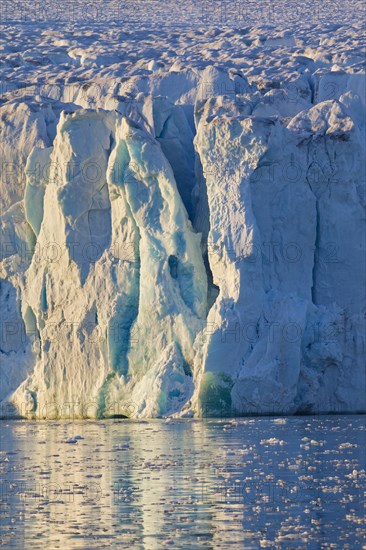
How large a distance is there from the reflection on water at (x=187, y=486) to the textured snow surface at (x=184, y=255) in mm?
1300

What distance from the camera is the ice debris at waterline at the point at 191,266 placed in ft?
73.3

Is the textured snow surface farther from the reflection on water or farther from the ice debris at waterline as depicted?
the reflection on water

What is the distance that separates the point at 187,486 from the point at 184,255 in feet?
27.5

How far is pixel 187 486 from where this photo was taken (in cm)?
1487

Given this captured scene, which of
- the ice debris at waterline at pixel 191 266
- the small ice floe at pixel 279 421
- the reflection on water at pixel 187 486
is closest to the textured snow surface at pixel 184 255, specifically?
the ice debris at waterline at pixel 191 266

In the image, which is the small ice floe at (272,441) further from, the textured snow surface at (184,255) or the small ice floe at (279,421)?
the textured snow surface at (184,255)

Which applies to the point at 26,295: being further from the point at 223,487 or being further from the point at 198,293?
the point at 223,487

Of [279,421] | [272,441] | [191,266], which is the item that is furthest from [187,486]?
[191,266]

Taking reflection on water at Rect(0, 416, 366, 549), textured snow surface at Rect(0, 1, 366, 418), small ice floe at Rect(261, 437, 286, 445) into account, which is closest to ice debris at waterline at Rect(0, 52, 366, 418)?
textured snow surface at Rect(0, 1, 366, 418)

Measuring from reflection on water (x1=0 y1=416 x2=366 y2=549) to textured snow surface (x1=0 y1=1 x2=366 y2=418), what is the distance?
4.26 feet

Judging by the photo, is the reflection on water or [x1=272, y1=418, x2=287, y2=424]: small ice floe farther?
[x1=272, y1=418, x2=287, y2=424]: small ice floe

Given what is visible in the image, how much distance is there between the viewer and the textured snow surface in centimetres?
2234

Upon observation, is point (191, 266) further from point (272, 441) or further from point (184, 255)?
point (272, 441)

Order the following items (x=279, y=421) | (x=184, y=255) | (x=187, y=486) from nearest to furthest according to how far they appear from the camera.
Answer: (x=187, y=486) < (x=279, y=421) < (x=184, y=255)
